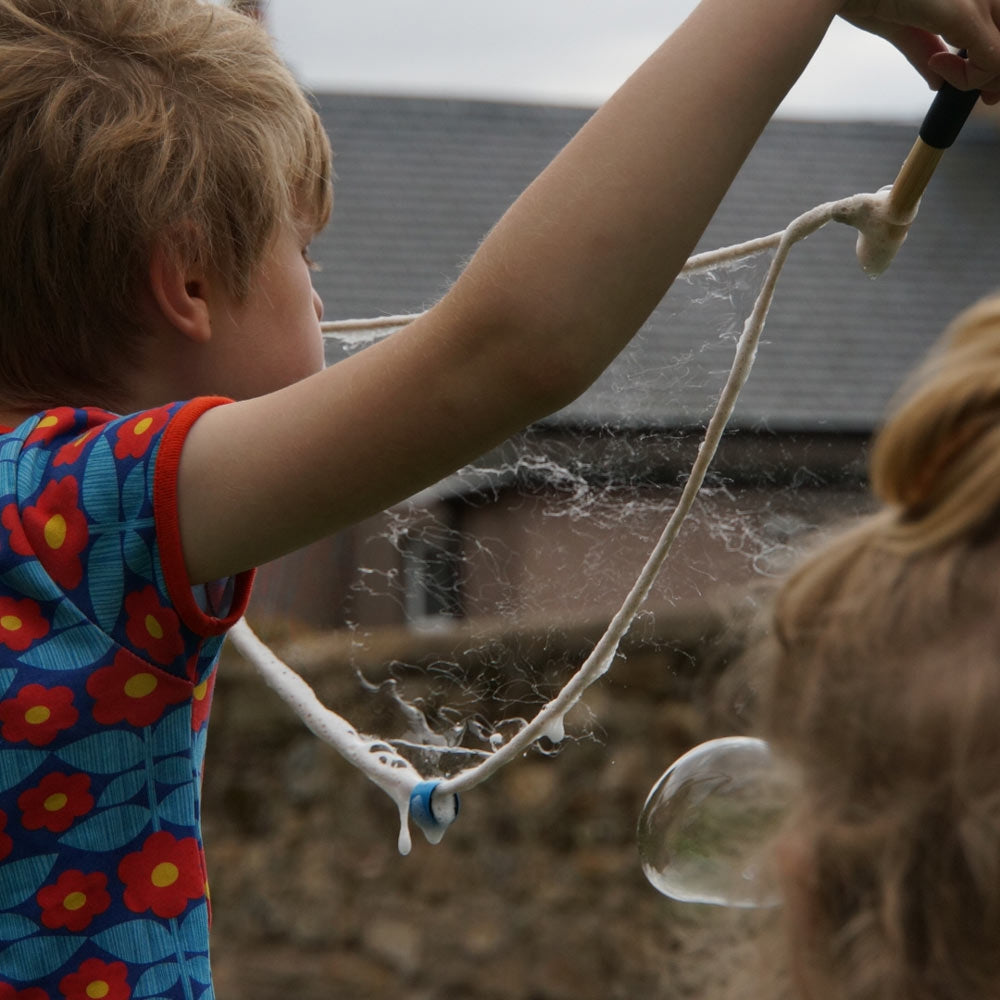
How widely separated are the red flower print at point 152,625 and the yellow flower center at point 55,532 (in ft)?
0.16

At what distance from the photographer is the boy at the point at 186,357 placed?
2.16 ft

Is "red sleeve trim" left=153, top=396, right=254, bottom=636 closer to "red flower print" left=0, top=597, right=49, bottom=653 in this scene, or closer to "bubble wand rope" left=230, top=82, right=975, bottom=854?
"red flower print" left=0, top=597, right=49, bottom=653

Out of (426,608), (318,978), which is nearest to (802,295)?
(318,978)

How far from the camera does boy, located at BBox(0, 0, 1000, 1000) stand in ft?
2.16

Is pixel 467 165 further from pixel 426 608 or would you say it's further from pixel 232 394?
pixel 232 394

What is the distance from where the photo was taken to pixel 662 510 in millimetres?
1302

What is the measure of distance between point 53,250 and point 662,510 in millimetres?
622

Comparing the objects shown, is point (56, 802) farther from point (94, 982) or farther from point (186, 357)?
point (186, 357)

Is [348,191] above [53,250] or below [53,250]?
below

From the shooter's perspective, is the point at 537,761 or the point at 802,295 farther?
the point at 802,295

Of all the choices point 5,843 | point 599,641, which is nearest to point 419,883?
point 599,641

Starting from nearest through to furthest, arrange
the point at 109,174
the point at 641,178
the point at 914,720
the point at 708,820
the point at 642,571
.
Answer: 1. the point at 914,720
2. the point at 641,178
3. the point at 109,174
4. the point at 708,820
5. the point at 642,571

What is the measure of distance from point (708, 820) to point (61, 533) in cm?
50

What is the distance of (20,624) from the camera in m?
0.78
